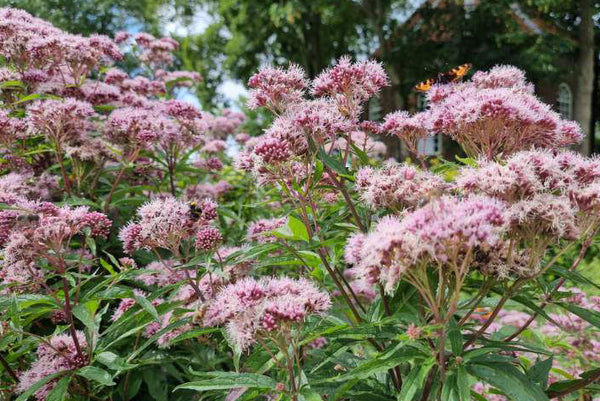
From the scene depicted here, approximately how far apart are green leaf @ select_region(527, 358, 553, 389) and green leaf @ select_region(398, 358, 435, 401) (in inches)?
32.9

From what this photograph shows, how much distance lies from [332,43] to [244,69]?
5120 millimetres

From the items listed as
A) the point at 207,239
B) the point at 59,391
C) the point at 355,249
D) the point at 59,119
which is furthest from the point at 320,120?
the point at 59,119

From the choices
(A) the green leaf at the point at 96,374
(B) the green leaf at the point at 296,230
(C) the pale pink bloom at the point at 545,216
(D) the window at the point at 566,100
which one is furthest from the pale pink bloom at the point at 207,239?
(D) the window at the point at 566,100

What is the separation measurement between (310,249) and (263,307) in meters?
0.69

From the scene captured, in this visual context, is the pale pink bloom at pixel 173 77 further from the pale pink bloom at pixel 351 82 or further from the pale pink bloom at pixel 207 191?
the pale pink bloom at pixel 351 82

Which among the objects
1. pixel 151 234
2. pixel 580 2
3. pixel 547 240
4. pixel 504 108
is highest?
pixel 580 2

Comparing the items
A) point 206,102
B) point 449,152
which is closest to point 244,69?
point 206,102

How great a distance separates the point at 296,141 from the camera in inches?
102

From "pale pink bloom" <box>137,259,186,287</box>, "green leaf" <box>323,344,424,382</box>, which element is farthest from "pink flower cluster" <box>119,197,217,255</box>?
"green leaf" <box>323,344,424,382</box>

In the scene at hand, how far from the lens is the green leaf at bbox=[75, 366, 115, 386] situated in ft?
8.26

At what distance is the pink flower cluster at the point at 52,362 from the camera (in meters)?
2.79

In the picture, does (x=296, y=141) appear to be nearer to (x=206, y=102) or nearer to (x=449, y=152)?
(x=449, y=152)

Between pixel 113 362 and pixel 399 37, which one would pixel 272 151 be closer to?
pixel 113 362

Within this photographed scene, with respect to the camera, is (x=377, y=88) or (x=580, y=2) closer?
(x=377, y=88)
